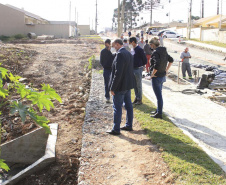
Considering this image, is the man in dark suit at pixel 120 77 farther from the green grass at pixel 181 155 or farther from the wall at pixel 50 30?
the wall at pixel 50 30

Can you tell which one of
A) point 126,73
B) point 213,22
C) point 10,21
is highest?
point 213,22

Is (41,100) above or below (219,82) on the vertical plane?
above

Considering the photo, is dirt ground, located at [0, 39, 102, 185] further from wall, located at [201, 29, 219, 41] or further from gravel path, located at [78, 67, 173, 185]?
wall, located at [201, 29, 219, 41]

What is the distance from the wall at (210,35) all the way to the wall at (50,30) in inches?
848

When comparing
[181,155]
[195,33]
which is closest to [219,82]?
[181,155]

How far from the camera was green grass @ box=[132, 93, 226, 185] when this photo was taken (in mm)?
3482

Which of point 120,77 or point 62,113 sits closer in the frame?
point 120,77

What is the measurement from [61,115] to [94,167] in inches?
128

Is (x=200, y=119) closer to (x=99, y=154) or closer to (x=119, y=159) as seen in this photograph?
(x=119, y=159)

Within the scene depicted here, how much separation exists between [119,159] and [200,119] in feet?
10.2

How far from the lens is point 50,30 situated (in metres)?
41.7

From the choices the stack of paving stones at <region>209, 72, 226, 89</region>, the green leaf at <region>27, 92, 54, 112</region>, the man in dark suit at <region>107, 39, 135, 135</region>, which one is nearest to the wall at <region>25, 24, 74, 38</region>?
the stack of paving stones at <region>209, 72, 226, 89</region>

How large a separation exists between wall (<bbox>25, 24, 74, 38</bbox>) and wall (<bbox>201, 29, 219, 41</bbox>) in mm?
21529

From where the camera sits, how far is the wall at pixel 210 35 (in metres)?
33.7
